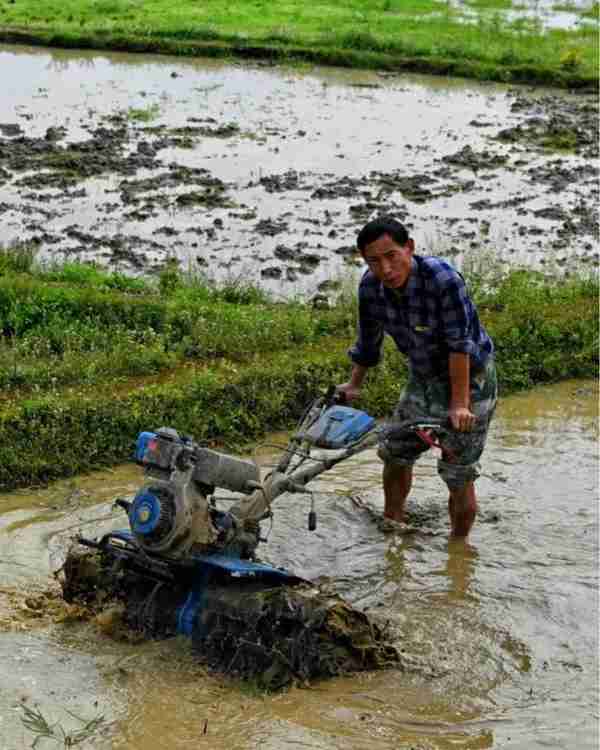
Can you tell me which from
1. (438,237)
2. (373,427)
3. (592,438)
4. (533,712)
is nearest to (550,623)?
(533,712)

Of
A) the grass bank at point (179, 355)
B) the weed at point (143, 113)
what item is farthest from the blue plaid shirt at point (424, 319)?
the weed at point (143, 113)

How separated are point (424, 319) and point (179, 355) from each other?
9.72 feet

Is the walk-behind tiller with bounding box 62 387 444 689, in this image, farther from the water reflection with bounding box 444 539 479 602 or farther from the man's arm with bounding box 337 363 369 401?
the water reflection with bounding box 444 539 479 602

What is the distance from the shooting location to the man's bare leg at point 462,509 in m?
5.76

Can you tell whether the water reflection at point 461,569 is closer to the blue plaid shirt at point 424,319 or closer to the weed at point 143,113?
the blue plaid shirt at point 424,319

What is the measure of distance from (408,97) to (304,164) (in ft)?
13.8

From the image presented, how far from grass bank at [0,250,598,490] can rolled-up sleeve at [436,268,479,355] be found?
2174 mm

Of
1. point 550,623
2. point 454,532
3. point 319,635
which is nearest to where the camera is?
point 319,635

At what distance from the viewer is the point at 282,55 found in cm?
2025

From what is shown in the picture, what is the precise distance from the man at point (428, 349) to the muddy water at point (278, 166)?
4.31m

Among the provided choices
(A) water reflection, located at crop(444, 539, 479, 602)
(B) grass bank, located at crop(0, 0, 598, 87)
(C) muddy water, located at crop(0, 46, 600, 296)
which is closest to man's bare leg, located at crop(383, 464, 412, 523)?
(A) water reflection, located at crop(444, 539, 479, 602)

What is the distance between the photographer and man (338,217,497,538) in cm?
503

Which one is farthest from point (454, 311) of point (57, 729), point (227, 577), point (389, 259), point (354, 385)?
point (57, 729)

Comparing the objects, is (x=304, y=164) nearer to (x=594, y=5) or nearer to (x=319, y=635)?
(x=319, y=635)
